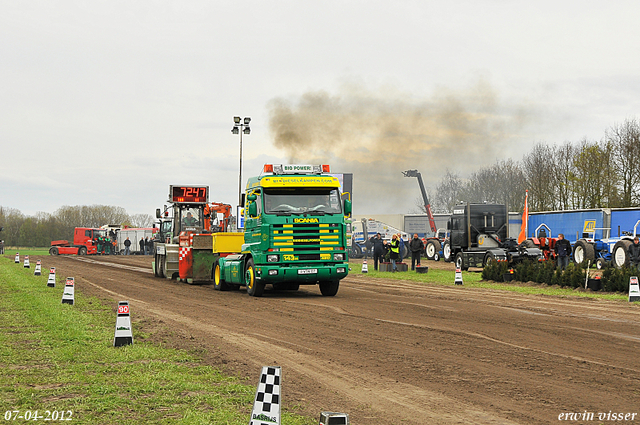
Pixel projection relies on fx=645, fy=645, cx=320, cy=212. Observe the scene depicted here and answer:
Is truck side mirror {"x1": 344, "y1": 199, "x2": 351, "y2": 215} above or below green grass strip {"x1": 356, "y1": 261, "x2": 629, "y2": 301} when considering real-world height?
above

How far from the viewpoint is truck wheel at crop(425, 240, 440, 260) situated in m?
43.3

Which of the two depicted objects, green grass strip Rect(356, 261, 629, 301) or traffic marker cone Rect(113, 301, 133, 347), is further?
green grass strip Rect(356, 261, 629, 301)

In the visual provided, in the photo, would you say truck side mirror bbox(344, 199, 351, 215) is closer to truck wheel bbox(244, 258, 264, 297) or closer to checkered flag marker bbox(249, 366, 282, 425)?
truck wheel bbox(244, 258, 264, 297)

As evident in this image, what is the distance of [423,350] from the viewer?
9617 millimetres

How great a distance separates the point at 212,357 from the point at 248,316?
486cm

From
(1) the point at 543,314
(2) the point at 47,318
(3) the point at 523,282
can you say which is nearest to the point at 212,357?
(2) the point at 47,318

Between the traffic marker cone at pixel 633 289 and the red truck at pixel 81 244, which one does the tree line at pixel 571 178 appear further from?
the red truck at pixel 81 244

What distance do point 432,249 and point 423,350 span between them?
34.6 m

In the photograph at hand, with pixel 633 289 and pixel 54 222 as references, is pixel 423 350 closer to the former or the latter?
pixel 633 289

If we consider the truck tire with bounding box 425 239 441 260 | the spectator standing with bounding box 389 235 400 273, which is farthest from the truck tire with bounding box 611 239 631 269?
the truck tire with bounding box 425 239 441 260

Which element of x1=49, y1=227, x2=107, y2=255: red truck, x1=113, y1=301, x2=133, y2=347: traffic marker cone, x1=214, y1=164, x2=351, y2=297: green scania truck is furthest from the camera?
x1=49, y1=227, x2=107, y2=255: red truck

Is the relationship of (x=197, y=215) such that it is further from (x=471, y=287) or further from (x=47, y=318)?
(x=47, y=318)

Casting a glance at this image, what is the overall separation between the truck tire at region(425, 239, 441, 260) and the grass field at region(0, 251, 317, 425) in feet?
111

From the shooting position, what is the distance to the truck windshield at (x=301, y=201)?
17453 mm
